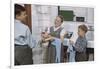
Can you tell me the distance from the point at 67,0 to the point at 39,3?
0.25 meters

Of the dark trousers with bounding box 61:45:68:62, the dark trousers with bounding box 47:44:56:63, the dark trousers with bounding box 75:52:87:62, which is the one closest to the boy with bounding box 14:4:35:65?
the dark trousers with bounding box 47:44:56:63

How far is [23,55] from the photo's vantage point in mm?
1642

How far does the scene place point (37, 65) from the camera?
1676mm

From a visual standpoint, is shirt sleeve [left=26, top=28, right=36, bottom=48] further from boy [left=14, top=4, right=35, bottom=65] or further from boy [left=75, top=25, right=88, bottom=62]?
boy [left=75, top=25, right=88, bottom=62]

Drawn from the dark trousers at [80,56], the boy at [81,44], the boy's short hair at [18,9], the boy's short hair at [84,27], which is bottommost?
the dark trousers at [80,56]

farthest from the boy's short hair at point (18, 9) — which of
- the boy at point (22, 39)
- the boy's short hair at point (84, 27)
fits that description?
the boy's short hair at point (84, 27)

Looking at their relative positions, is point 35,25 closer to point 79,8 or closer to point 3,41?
point 3,41

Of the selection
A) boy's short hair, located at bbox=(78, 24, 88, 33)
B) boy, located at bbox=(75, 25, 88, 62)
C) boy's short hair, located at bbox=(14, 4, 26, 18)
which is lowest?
boy, located at bbox=(75, 25, 88, 62)

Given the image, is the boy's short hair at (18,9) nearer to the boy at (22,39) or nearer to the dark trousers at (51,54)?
the boy at (22,39)

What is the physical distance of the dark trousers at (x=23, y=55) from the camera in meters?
1.62

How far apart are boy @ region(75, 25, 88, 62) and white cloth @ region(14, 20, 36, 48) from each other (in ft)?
1.29

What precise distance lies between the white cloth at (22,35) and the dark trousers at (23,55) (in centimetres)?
4

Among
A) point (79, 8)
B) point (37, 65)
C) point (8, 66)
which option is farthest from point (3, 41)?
point (79, 8)

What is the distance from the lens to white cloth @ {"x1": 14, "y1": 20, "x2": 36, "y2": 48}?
1.62 metres
